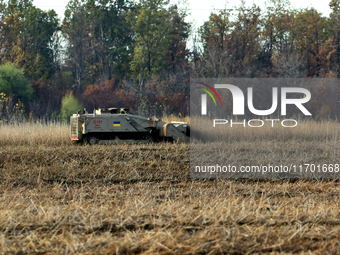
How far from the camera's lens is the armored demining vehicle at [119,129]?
14602 millimetres

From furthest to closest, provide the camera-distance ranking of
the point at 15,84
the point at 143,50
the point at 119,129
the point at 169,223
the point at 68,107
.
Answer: the point at 143,50, the point at 15,84, the point at 68,107, the point at 119,129, the point at 169,223

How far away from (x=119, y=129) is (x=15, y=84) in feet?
75.5

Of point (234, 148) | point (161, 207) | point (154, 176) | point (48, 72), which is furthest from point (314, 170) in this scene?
point (48, 72)

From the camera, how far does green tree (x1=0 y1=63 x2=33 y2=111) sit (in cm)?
3429

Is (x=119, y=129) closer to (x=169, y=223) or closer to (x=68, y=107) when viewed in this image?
(x=169, y=223)

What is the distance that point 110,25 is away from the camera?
143 feet

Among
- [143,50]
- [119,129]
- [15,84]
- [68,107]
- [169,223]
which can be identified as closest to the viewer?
[169,223]

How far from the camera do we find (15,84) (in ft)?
115

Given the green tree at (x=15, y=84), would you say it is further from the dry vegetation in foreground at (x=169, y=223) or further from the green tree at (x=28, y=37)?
the dry vegetation in foreground at (x=169, y=223)

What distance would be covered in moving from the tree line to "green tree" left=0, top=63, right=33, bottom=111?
8cm

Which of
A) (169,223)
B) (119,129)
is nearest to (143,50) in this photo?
(119,129)

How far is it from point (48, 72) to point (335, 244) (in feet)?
128

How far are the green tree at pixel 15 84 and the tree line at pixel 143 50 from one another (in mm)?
76

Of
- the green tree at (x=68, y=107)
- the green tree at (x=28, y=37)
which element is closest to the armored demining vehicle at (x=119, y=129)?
the green tree at (x=68, y=107)
